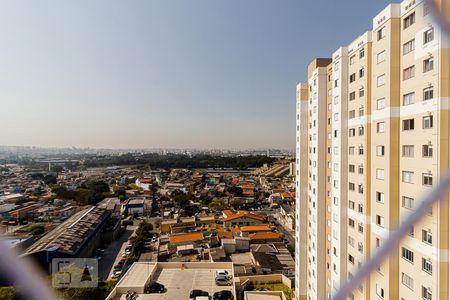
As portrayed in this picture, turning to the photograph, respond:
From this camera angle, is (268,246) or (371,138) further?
(268,246)

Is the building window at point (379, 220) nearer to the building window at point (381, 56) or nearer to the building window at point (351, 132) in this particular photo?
the building window at point (351, 132)

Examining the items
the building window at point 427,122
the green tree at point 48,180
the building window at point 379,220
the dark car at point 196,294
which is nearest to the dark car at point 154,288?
the dark car at point 196,294

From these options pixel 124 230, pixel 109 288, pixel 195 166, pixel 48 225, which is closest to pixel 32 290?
pixel 109 288

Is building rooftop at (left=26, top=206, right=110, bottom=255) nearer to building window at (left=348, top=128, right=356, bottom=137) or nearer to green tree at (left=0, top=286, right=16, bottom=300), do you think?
green tree at (left=0, top=286, right=16, bottom=300)

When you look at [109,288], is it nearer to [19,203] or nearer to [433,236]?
[433,236]

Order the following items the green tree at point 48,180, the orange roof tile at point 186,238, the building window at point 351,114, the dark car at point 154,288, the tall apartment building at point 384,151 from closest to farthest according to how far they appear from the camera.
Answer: the tall apartment building at point 384,151 < the building window at point 351,114 < the dark car at point 154,288 < the orange roof tile at point 186,238 < the green tree at point 48,180

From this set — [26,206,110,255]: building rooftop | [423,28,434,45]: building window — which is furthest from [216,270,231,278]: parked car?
[423,28,434,45]: building window
